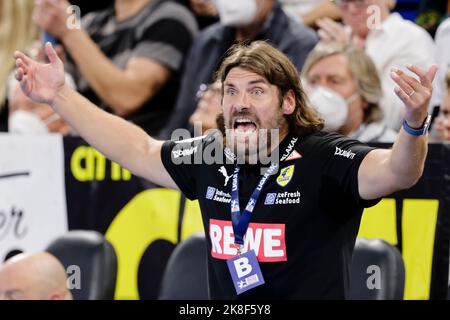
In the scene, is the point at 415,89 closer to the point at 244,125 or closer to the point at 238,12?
the point at 244,125

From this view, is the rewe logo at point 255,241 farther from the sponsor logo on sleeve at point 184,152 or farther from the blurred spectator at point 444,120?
the blurred spectator at point 444,120

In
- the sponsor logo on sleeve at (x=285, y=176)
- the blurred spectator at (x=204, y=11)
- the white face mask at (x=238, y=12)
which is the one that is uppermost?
the blurred spectator at (x=204, y=11)

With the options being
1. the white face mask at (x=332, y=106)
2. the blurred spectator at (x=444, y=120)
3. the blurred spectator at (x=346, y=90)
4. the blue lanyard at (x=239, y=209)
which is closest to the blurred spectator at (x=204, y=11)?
the blurred spectator at (x=346, y=90)

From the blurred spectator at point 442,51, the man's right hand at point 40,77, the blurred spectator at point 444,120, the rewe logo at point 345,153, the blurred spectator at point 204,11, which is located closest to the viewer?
the rewe logo at point 345,153

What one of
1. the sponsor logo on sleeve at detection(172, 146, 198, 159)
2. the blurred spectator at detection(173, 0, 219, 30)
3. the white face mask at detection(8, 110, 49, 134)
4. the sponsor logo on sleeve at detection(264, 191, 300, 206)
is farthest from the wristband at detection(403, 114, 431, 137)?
the blurred spectator at detection(173, 0, 219, 30)

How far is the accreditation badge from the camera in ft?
11.8

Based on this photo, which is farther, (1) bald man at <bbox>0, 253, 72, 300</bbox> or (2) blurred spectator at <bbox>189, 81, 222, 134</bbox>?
(2) blurred spectator at <bbox>189, 81, 222, 134</bbox>

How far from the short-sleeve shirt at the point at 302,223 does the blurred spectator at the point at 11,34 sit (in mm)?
3625

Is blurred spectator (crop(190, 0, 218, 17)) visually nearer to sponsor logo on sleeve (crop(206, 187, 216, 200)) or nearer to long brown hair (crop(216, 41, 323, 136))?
long brown hair (crop(216, 41, 323, 136))

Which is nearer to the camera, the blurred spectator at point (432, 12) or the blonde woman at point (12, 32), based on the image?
the blurred spectator at point (432, 12)

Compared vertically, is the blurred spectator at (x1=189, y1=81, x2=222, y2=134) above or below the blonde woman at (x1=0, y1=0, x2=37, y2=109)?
below

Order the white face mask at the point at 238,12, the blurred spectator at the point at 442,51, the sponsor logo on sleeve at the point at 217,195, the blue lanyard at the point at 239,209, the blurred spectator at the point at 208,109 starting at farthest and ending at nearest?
the white face mask at the point at 238,12, the blurred spectator at the point at 442,51, the blurred spectator at the point at 208,109, the sponsor logo on sleeve at the point at 217,195, the blue lanyard at the point at 239,209

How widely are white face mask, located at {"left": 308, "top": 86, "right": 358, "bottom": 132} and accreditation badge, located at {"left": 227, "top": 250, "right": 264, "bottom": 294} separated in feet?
5.92

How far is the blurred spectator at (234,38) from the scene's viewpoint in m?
5.92
